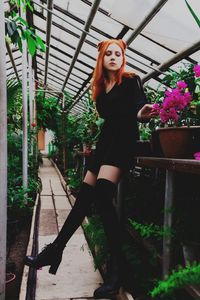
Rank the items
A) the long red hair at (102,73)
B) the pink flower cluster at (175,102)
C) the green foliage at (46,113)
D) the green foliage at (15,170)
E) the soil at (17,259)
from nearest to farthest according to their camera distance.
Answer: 1. the pink flower cluster at (175,102)
2. the long red hair at (102,73)
3. the soil at (17,259)
4. the green foliage at (15,170)
5. the green foliage at (46,113)

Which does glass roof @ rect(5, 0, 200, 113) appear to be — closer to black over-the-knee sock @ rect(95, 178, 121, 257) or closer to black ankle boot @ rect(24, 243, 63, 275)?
black over-the-knee sock @ rect(95, 178, 121, 257)

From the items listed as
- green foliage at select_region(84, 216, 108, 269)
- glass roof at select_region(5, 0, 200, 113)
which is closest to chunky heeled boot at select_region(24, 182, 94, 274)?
green foliage at select_region(84, 216, 108, 269)

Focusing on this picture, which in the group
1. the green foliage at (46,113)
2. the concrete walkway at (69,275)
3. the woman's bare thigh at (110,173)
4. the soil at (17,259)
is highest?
the green foliage at (46,113)

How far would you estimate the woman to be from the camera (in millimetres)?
1581

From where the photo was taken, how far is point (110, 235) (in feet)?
5.27

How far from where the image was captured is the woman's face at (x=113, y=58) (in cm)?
176

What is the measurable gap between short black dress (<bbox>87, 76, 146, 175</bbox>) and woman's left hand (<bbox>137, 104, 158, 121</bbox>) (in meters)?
0.05

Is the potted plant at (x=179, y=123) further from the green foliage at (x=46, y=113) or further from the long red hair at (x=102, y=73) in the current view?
the green foliage at (x=46, y=113)

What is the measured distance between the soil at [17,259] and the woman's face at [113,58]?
1493 mm

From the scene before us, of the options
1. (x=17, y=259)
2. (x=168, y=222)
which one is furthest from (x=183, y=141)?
(x=17, y=259)

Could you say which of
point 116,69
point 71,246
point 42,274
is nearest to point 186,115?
point 116,69

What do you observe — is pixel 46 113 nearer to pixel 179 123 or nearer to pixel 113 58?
pixel 113 58

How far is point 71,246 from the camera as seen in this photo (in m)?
2.46

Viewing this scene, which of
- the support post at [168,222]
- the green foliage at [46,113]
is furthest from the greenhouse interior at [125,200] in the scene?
the green foliage at [46,113]
